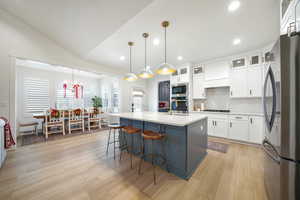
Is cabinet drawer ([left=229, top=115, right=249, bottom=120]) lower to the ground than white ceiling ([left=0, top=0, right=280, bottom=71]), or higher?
lower

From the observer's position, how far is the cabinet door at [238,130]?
3195 millimetres

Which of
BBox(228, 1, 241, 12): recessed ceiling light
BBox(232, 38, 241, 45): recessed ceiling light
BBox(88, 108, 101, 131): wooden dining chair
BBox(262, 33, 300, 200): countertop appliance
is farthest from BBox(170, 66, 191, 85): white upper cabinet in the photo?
BBox(88, 108, 101, 131): wooden dining chair

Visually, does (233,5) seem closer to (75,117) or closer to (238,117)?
(238,117)

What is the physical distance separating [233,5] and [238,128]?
10.1 feet

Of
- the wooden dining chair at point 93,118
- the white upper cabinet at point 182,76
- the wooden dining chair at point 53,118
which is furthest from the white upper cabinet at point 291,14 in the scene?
the wooden dining chair at point 53,118

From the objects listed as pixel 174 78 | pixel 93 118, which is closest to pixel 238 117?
pixel 174 78

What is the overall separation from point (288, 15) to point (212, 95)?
289cm

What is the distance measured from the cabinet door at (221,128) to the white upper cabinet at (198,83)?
0.99m

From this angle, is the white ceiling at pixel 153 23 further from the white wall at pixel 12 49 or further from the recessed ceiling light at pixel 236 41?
the white wall at pixel 12 49

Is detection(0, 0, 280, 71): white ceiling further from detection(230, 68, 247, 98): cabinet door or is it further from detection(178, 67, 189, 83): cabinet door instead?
detection(178, 67, 189, 83): cabinet door

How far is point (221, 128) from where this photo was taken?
3.58m

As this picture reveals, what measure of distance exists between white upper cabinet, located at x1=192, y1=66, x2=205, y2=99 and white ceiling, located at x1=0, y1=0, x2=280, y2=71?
0.65 metres

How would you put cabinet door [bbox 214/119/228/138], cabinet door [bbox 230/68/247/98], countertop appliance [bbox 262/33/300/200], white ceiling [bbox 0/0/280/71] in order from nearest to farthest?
countertop appliance [bbox 262/33/300/200], white ceiling [bbox 0/0/280/71], cabinet door [bbox 230/68/247/98], cabinet door [bbox 214/119/228/138]

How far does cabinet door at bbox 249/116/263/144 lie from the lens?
3.01 metres
